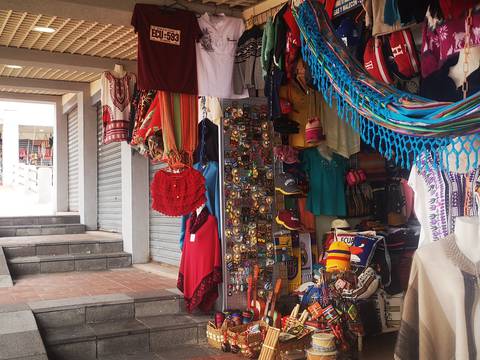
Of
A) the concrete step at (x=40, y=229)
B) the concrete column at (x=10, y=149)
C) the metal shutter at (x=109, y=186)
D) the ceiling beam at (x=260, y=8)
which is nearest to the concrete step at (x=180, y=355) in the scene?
the ceiling beam at (x=260, y=8)

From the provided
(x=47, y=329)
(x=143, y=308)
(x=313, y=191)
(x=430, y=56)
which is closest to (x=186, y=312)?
(x=143, y=308)

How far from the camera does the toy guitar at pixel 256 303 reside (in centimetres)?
A: 515

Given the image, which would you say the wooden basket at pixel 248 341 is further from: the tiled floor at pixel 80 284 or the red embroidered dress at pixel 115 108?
the red embroidered dress at pixel 115 108

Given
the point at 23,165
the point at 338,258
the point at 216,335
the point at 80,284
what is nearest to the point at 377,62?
the point at 338,258

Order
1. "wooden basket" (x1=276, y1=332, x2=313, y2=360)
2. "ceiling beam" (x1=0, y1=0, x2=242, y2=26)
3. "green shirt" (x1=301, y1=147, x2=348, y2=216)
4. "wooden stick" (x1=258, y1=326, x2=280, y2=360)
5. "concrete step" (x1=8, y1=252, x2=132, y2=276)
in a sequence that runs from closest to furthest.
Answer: "wooden stick" (x1=258, y1=326, x2=280, y2=360) → "wooden basket" (x1=276, y1=332, x2=313, y2=360) → "ceiling beam" (x1=0, y1=0, x2=242, y2=26) → "green shirt" (x1=301, y1=147, x2=348, y2=216) → "concrete step" (x1=8, y1=252, x2=132, y2=276)

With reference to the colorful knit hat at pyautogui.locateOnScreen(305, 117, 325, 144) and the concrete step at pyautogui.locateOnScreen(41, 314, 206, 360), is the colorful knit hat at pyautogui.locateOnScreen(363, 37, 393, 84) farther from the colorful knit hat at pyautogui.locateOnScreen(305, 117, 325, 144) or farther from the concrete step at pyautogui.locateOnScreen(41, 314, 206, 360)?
the concrete step at pyautogui.locateOnScreen(41, 314, 206, 360)

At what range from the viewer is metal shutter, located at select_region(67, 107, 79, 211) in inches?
439

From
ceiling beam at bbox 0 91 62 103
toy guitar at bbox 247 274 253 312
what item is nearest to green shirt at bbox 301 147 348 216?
toy guitar at bbox 247 274 253 312

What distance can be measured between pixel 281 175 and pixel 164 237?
8.38ft

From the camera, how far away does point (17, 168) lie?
24.1 meters

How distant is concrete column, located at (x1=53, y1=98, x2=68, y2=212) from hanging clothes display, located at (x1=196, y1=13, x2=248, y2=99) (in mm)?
7371

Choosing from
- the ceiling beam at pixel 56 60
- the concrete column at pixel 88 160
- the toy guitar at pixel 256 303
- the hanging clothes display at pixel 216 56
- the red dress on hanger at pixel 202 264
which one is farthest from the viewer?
the concrete column at pixel 88 160

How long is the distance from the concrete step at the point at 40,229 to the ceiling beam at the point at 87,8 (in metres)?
5.04

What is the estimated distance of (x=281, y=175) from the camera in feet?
18.4
